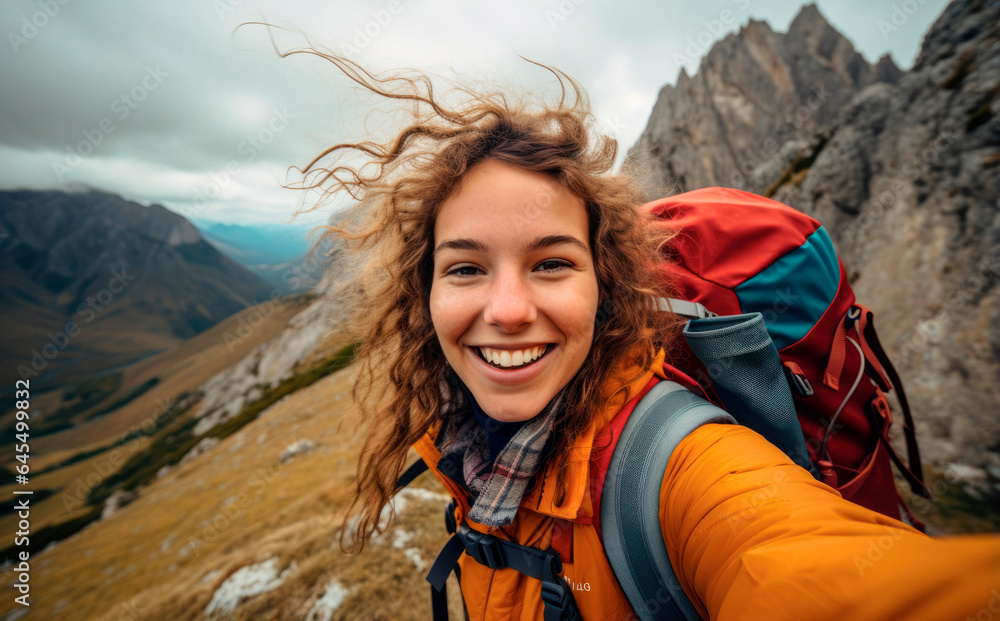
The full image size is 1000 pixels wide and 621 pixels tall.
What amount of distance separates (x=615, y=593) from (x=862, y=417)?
6.48 ft

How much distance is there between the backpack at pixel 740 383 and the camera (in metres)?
1.64

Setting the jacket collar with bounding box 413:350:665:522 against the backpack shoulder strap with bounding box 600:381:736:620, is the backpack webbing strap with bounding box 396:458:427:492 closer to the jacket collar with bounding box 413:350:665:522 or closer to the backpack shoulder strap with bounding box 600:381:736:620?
the jacket collar with bounding box 413:350:665:522

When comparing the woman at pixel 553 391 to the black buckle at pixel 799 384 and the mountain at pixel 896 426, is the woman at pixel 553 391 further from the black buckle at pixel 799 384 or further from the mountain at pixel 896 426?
the mountain at pixel 896 426

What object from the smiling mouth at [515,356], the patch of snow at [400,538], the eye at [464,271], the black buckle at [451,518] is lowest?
the patch of snow at [400,538]

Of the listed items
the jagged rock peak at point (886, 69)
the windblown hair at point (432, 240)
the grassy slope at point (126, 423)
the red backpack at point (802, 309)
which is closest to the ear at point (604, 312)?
the windblown hair at point (432, 240)

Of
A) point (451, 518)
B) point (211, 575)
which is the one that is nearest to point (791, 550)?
point (451, 518)

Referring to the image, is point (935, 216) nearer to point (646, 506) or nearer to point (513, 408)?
point (646, 506)

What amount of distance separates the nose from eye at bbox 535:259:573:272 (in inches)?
5.5

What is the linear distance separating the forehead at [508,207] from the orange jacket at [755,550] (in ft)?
3.05

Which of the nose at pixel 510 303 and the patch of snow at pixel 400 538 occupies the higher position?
the nose at pixel 510 303

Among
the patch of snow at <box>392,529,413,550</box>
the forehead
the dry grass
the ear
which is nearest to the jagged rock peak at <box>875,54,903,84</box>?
the ear

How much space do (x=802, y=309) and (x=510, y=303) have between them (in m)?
1.74

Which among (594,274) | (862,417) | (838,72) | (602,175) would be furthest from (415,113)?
(838,72)

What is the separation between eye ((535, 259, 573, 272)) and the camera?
6.59 ft
